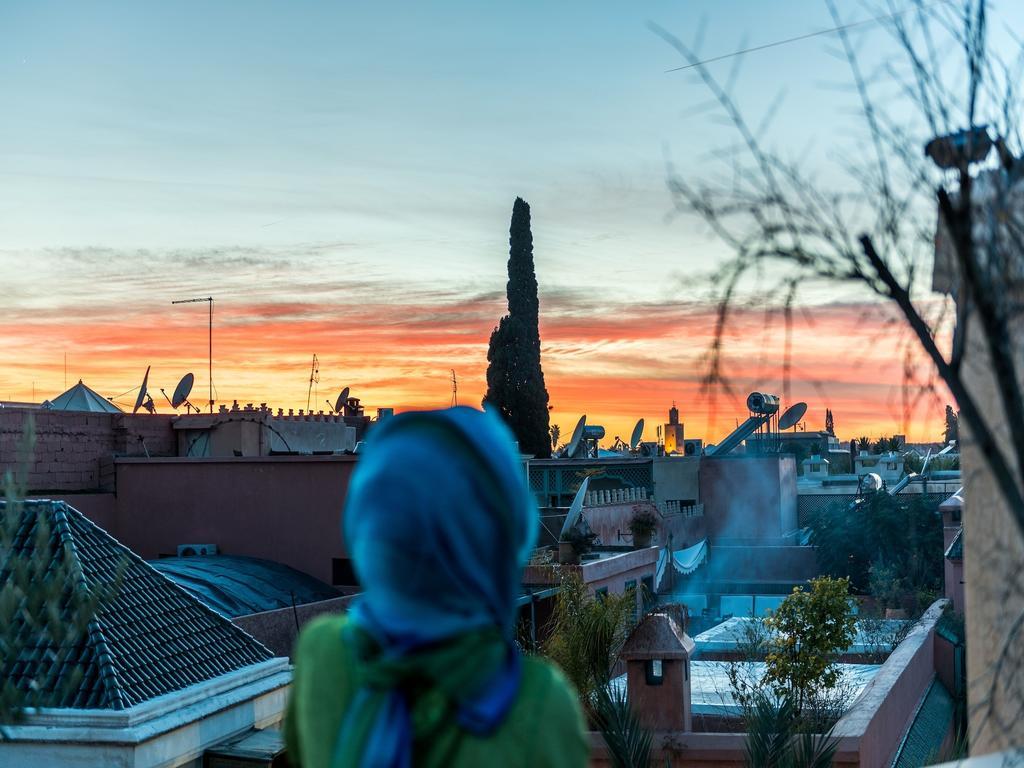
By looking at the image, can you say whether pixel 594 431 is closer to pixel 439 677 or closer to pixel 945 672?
pixel 945 672

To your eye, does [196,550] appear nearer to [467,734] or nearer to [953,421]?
[953,421]

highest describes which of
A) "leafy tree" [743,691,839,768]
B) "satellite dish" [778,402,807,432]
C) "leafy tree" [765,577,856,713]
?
"satellite dish" [778,402,807,432]

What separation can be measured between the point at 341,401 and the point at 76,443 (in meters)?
11.4

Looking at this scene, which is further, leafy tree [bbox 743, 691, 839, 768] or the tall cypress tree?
the tall cypress tree

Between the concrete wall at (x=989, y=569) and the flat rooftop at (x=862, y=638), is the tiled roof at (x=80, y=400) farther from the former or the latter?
the concrete wall at (x=989, y=569)

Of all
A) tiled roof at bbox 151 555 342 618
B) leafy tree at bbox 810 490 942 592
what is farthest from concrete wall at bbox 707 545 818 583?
tiled roof at bbox 151 555 342 618

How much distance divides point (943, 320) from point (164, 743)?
262 inches

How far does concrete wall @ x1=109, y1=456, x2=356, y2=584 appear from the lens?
20.2 metres

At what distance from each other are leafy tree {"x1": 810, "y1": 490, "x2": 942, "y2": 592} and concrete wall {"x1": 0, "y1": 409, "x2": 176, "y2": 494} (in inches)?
615

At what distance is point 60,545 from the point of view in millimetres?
9133

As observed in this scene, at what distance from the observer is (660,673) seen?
426 inches

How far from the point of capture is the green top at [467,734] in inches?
61.1

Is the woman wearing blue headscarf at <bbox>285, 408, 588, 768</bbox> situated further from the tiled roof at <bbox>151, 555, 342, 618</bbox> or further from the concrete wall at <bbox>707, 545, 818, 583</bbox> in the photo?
the concrete wall at <bbox>707, 545, 818, 583</bbox>

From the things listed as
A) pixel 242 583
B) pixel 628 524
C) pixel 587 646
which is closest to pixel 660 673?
pixel 587 646
